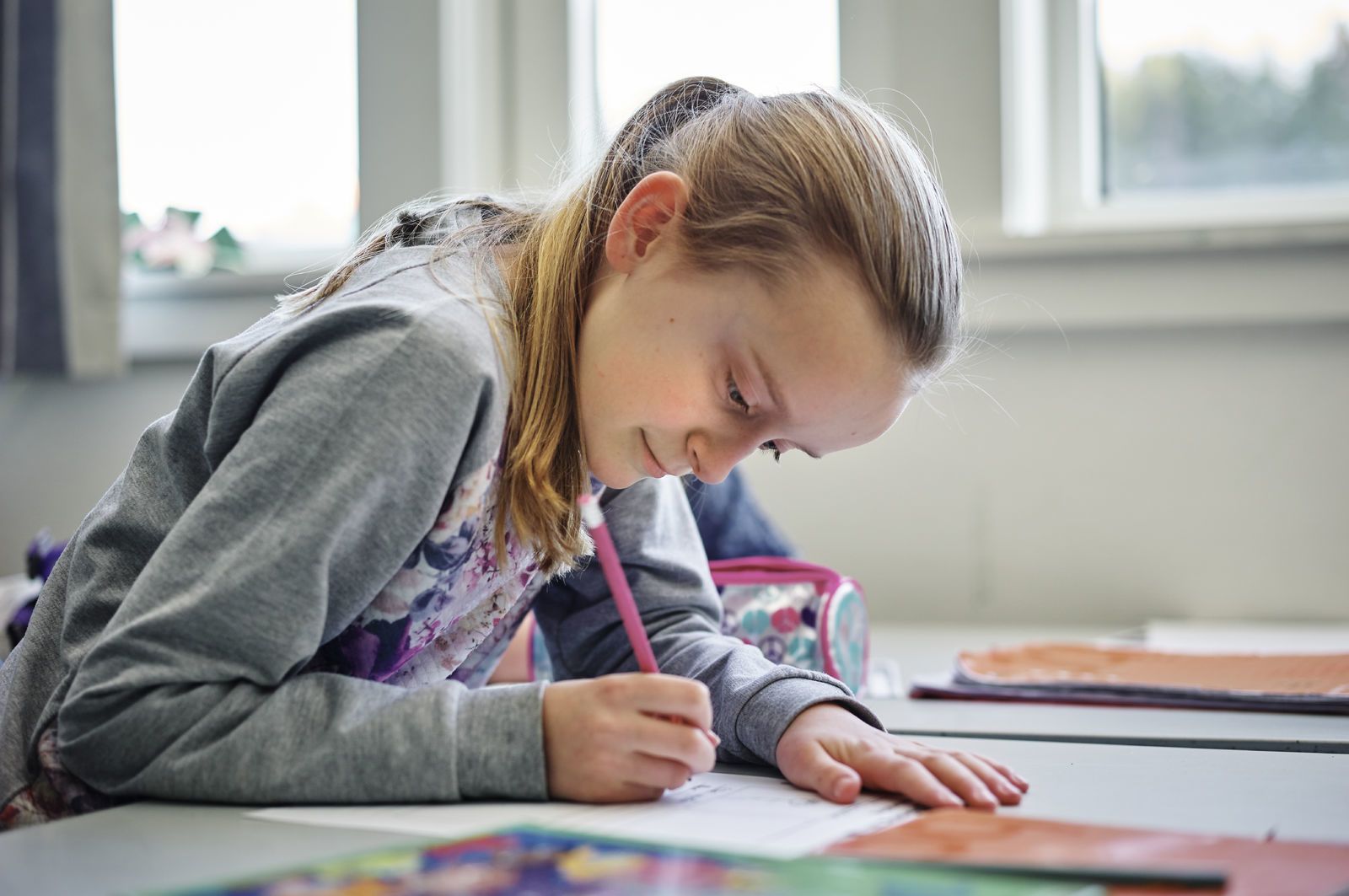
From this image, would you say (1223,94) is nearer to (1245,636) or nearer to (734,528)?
(1245,636)

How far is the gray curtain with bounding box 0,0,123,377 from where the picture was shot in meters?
1.89

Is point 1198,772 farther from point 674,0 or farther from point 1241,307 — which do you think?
point 674,0

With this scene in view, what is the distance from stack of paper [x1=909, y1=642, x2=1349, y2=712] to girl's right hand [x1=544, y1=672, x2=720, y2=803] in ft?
1.52

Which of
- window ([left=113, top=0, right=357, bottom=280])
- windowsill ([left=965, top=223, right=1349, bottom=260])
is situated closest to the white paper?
windowsill ([left=965, top=223, right=1349, bottom=260])

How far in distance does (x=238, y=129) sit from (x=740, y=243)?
5.35 feet

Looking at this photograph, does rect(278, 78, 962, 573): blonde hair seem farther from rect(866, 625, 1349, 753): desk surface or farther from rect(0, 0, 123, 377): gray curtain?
rect(0, 0, 123, 377): gray curtain

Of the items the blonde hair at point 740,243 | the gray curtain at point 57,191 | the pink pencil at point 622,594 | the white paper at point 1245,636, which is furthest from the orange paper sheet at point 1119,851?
the gray curtain at point 57,191


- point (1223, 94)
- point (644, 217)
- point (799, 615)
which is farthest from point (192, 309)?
point (1223, 94)

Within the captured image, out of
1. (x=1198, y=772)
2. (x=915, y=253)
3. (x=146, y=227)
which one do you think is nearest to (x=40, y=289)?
(x=146, y=227)

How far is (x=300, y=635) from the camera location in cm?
63

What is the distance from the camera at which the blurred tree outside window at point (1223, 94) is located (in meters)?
1.71

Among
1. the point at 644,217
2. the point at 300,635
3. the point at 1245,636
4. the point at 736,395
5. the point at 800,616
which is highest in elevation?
the point at 644,217

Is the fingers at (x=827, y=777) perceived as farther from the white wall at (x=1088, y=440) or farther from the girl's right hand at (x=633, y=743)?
the white wall at (x=1088, y=440)

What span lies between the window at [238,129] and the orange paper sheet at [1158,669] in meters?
1.29
